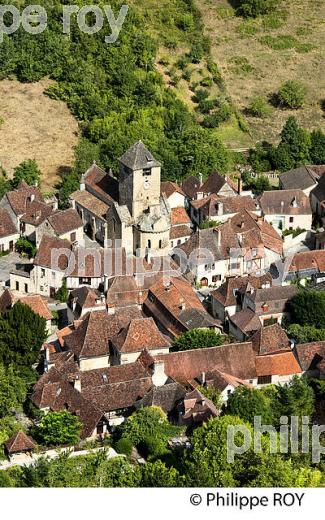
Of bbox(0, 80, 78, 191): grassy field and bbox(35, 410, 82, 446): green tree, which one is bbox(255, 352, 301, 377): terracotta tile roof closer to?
bbox(35, 410, 82, 446): green tree

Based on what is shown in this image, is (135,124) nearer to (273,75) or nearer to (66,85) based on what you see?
(66,85)

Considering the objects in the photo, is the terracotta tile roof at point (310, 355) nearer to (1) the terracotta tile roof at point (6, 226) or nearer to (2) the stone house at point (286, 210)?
(2) the stone house at point (286, 210)

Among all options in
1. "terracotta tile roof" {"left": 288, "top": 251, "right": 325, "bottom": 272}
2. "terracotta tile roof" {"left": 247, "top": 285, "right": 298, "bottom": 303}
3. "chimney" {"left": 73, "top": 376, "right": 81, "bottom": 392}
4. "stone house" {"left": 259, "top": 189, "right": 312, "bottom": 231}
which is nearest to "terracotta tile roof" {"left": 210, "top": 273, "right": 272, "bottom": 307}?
"terracotta tile roof" {"left": 247, "top": 285, "right": 298, "bottom": 303}

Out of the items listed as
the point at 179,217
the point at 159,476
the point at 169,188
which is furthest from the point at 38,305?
the point at 159,476

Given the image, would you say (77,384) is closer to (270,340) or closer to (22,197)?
(270,340)

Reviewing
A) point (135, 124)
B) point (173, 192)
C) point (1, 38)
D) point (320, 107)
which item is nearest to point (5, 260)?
point (173, 192)

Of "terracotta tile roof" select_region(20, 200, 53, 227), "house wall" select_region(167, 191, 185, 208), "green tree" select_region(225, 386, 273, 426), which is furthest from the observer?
"house wall" select_region(167, 191, 185, 208)
